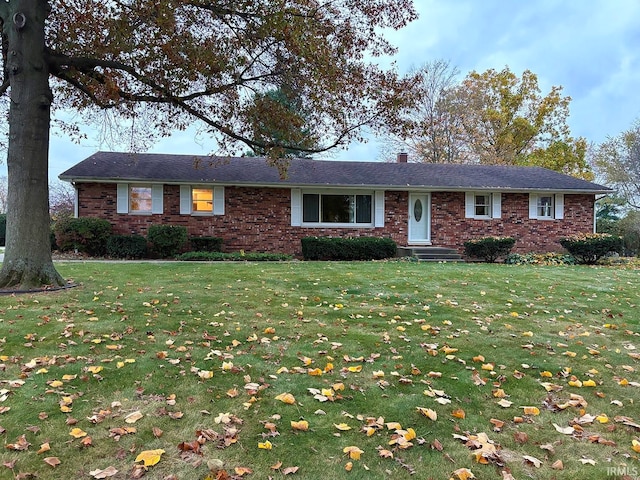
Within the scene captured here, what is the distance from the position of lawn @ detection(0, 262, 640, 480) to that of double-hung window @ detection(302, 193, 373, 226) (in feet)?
34.3

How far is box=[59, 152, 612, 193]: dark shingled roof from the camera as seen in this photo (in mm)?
15727

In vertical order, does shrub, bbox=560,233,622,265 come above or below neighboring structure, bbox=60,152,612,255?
below

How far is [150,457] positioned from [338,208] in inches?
594

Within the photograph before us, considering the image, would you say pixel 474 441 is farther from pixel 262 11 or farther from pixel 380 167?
pixel 380 167

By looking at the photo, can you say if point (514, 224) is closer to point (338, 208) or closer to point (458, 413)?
point (338, 208)

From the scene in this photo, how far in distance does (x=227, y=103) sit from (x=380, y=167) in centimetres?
988

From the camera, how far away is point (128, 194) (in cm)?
1561

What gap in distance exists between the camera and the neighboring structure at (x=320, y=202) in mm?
15711

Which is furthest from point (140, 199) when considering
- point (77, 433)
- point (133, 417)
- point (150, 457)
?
point (150, 457)

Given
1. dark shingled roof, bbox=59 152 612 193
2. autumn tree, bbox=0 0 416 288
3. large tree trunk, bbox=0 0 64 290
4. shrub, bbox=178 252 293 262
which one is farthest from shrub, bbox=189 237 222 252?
large tree trunk, bbox=0 0 64 290

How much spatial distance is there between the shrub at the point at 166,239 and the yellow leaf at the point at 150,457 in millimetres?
12806

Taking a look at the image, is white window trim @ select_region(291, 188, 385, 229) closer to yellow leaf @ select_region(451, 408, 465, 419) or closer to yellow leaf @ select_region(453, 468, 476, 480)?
yellow leaf @ select_region(451, 408, 465, 419)

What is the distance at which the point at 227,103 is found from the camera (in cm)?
1078

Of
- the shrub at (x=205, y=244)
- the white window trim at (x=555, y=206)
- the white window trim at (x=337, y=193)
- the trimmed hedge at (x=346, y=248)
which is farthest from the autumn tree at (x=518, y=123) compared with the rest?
the shrub at (x=205, y=244)
